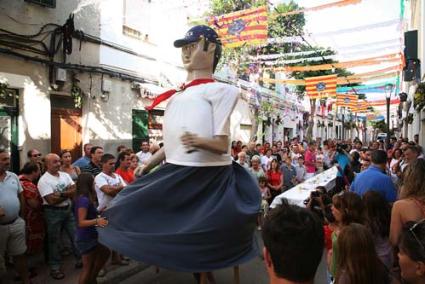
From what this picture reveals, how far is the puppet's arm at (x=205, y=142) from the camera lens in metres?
2.78

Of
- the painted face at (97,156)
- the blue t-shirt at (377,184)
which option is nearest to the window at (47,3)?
the painted face at (97,156)

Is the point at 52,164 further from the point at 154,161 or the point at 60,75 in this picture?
the point at 60,75

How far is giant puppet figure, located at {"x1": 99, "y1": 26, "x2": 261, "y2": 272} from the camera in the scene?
267 cm

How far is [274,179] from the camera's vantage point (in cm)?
886

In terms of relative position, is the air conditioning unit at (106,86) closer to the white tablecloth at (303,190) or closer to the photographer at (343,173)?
the white tablecloth at (303,190)

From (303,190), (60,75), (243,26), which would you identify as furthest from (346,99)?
A: (60,75)

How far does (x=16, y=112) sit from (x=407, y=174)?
7.23m

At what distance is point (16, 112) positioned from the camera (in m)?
8.11

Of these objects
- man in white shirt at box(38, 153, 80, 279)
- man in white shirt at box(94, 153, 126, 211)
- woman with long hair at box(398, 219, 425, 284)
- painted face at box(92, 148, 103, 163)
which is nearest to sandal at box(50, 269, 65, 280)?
man in white shirt at box(38, 153, 80, 279)

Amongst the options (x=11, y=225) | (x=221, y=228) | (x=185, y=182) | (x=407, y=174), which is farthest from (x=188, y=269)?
(x=11, y=225)

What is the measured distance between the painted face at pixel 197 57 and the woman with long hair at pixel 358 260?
1652 millimetres

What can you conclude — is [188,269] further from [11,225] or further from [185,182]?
[11,225]

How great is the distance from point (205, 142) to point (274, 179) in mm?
6282

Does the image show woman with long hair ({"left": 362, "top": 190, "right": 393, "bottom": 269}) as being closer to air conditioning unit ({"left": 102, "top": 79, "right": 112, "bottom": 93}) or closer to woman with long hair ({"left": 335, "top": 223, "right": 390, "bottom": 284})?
woman with long hair ({"left": 335, "top": 223, "right": 390, "bottom": 284})
